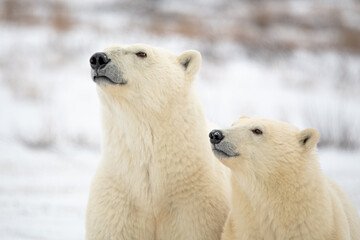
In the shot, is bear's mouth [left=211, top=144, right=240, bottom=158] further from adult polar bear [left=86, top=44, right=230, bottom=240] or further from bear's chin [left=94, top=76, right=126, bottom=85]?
bear's chin [left=94, top=76, right=126, bottom=85]

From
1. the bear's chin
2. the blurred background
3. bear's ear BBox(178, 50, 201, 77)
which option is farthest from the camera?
the blurred background

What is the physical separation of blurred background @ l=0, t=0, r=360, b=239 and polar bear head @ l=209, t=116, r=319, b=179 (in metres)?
1.85

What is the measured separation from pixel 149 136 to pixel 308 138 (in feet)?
3.62

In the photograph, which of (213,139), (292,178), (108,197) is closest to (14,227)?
(108,197)

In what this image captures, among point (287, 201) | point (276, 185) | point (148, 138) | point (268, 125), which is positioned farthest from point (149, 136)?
point (287, 201)

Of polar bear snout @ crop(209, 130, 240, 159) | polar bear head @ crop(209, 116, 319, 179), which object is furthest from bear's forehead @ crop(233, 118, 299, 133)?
polar bear snout @ crop(209, 130, 240, 159)

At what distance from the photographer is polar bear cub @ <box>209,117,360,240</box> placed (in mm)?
2691

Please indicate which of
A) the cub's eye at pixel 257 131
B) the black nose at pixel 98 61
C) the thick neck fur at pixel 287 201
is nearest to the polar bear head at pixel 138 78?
the black nose at pixel 98 61

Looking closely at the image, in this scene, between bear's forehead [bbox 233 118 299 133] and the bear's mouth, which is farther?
bear's forehead [bbox 233 118 299 133]

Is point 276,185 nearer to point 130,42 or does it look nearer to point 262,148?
point 262,148

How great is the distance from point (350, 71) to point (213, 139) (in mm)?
10812

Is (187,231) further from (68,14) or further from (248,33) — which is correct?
(68,14)

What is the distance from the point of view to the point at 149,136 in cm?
295

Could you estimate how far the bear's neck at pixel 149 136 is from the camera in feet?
9.67
